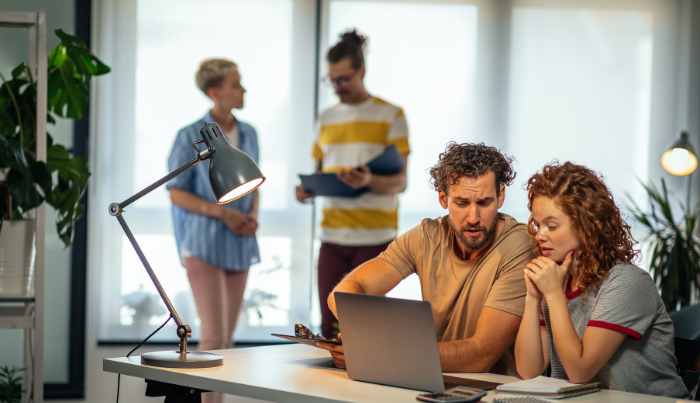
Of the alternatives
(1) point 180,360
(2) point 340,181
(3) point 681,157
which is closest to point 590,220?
(1) point 180,360

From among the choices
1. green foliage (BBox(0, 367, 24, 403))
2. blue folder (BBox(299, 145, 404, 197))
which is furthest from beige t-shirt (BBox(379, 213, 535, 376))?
green foliage (BBox(0, 367, 24, 403))

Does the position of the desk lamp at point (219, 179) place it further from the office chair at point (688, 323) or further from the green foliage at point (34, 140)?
the office chair at point (688, 323)

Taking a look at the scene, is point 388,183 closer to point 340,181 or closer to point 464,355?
point 340,181

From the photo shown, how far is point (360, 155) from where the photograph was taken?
3039 millimetres

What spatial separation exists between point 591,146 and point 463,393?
2.95 meters

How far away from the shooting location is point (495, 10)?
3.76m

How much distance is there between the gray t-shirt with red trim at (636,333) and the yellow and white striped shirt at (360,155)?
59.2 inches

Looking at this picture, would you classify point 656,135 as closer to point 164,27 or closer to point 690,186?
point 690,186

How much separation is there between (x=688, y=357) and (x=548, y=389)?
549mm

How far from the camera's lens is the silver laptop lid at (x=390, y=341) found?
1.26m

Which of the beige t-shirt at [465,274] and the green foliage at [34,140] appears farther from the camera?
the green foliage at [34,140]

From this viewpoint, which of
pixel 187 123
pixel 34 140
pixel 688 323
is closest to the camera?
pixel 688 323

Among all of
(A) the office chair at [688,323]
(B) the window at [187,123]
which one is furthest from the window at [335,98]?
(A) the office chair at [688,323]

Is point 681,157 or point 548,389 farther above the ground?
point 681,157
